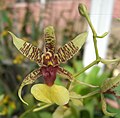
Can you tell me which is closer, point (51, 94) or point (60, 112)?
point (51, 94)

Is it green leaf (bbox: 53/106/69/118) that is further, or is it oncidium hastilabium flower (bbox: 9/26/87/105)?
green leaf (bbox: 53/106/69/118)

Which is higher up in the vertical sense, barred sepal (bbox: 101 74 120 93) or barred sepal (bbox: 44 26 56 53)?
barred sepal (bbox: 44 26 56 53)

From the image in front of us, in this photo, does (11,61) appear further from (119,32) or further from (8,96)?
(119,32)

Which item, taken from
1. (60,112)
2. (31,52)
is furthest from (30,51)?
(60,112)

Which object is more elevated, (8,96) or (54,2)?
(54,2)

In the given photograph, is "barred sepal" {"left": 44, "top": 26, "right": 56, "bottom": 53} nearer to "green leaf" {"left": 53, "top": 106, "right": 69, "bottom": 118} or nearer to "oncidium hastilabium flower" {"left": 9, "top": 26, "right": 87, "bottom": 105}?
"oncidium hastilabium flower" {"left": 9, "top": 26, "right": 87, "bottom": 105}

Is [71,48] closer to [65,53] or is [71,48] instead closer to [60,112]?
[65,53]

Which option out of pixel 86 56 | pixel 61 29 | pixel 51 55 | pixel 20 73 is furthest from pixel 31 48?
pixel 61 29

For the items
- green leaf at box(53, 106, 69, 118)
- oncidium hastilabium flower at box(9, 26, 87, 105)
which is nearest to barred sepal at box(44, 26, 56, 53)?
oncidium hastilabium flower at box(9, 26, 87, 105)
